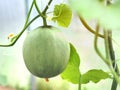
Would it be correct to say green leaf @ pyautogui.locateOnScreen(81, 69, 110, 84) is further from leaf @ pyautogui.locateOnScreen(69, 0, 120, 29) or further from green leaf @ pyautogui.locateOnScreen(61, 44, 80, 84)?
leaf @ pyautogui.locateOnScreen(69, 0, 120, 29)

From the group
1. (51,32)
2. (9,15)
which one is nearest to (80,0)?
(51,32)

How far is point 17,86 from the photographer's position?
95.3 inches

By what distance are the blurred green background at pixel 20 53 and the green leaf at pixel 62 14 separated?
102 centimetres

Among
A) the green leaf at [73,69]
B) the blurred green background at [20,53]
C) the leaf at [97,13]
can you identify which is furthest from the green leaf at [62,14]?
the blurred green background at [20,53]

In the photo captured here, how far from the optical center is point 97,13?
244mm

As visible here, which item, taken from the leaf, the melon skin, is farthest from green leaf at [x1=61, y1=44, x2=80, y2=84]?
the leaf

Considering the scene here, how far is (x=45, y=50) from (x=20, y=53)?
1821 mm

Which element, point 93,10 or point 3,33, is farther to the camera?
point 3,33

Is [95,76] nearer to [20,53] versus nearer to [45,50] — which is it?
[45,50]

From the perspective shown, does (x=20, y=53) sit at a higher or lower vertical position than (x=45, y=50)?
lower

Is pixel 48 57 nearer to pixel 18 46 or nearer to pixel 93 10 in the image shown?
pixel 93 10

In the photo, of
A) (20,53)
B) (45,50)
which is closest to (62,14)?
(45,50)

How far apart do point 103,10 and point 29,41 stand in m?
0.29

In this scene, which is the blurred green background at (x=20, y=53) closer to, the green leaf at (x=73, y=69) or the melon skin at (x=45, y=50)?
the green leaf at (x=73, y=69)
